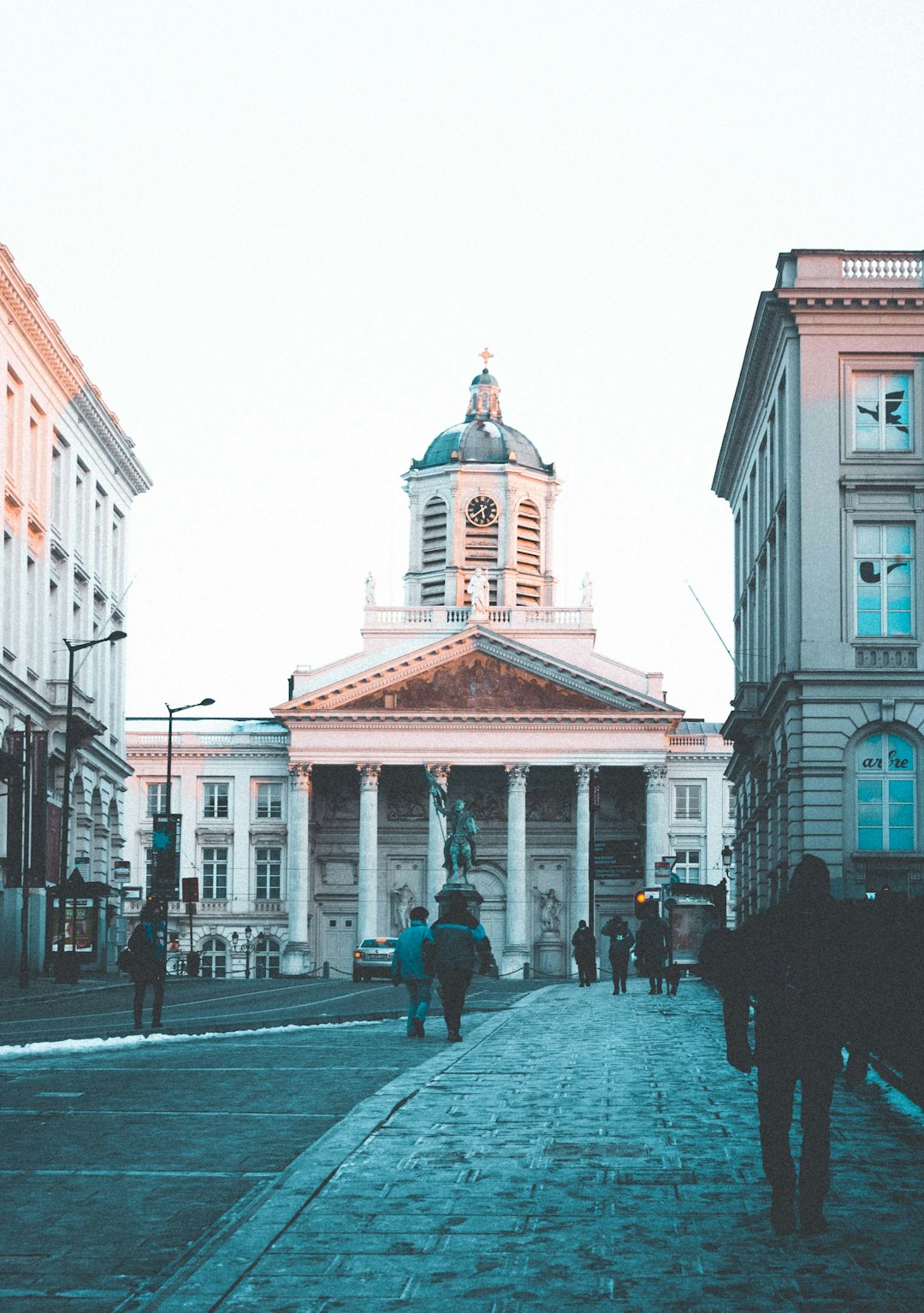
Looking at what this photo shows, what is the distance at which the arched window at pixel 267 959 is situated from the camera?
98.9 m

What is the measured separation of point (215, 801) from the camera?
103 m

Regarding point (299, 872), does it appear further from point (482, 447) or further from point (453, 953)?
point (453, 953)

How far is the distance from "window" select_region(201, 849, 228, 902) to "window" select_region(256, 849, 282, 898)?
1.58 meters

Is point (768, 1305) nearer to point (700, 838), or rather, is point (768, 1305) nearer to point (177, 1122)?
point (177, 1122)

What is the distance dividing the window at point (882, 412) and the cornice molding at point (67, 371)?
20.8 m

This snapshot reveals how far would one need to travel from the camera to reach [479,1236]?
9.66 metres

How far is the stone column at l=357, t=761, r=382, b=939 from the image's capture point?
97312 mm

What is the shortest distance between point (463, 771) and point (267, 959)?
41.8 ft

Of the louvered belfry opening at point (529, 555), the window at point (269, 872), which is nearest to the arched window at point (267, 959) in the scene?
the window at point (269, 872)

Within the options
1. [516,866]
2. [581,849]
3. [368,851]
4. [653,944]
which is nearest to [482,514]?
[581,849]

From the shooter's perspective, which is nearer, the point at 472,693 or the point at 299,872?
the point at 299,872

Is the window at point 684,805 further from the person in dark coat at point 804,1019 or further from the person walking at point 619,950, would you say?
the person in dark coat at point 804,1019

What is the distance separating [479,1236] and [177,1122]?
18.7ft

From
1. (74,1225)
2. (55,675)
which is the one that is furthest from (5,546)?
(74,1225)
